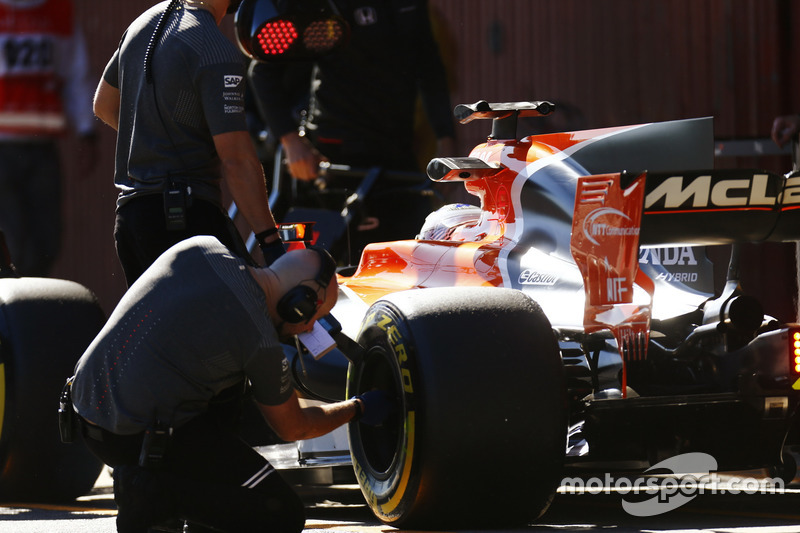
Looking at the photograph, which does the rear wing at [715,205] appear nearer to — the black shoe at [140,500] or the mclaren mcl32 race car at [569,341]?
the mclaren mcl32 race car at [569,341]

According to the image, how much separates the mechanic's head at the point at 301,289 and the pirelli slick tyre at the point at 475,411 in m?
0.29

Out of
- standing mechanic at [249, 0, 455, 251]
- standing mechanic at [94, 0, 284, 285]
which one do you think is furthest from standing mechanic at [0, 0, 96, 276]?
standing mechanic at [94, 0, 284, 285]

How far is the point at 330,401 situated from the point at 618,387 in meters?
1.14

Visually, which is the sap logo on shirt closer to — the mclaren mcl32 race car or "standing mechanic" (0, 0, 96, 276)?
the mclaren mcl32 race car

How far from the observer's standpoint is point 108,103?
5066mm

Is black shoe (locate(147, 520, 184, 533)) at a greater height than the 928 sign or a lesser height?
lesser

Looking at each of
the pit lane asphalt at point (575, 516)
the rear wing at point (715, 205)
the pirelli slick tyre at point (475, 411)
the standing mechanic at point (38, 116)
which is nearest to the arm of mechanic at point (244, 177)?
the pirelli slick tyre at point (475, 411)

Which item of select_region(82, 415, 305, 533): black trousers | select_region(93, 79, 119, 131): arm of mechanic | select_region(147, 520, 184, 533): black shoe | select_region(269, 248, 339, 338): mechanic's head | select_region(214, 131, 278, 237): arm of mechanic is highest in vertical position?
select_region(93, 79, 119, 131): arm of mechanic

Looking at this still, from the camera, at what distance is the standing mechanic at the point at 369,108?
7.20 metres

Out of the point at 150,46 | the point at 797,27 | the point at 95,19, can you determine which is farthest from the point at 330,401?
the point at 95,19

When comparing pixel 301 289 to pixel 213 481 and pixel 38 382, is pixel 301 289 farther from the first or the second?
pixel 38 382

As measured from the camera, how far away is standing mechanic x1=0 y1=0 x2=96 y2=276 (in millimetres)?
10508

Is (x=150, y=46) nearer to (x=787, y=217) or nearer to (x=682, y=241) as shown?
(x=682, y=241)

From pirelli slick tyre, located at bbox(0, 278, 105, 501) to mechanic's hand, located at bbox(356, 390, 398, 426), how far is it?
2065 millimetres
